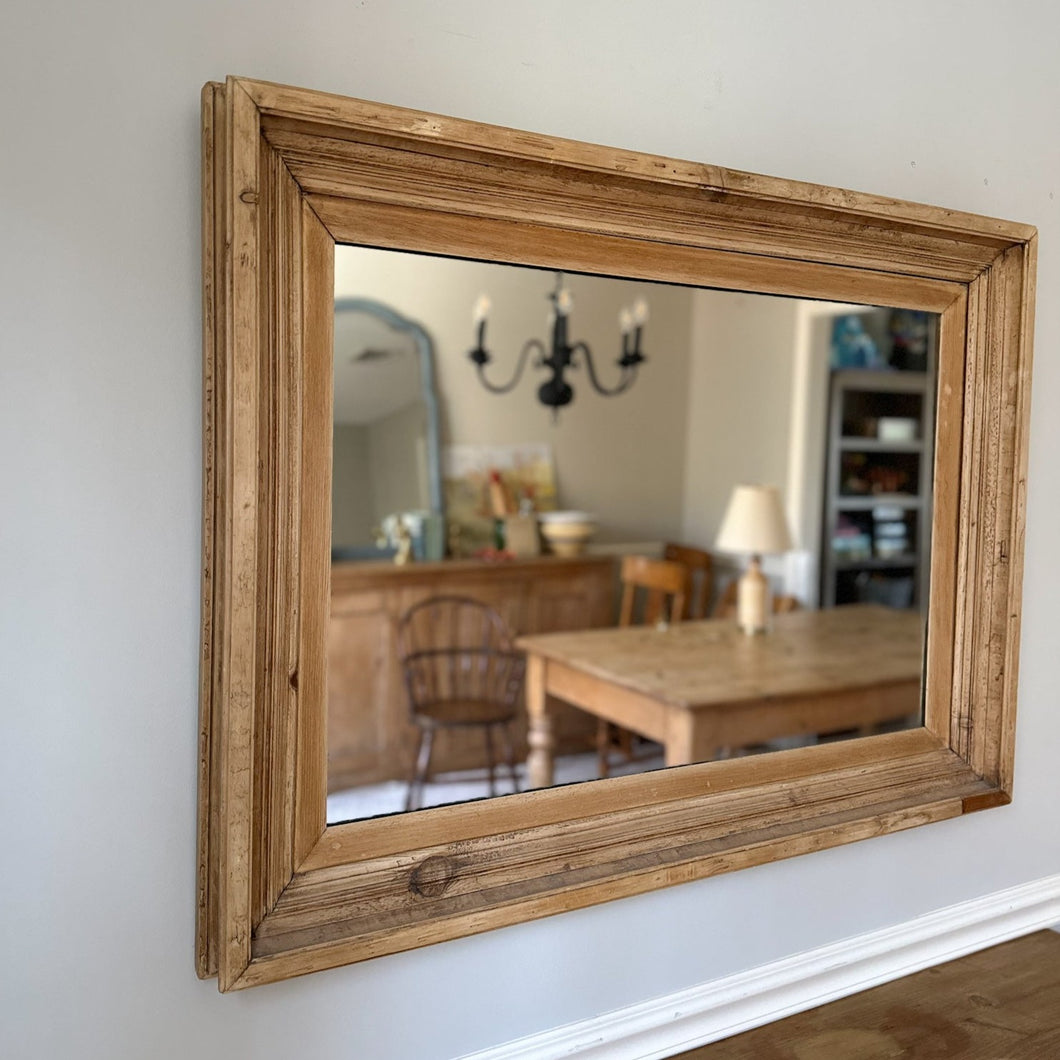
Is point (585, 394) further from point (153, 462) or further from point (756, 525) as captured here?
point (153, 462)

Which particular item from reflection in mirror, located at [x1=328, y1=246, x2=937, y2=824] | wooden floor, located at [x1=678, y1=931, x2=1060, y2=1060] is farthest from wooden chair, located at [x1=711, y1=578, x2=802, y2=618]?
wooden floor, located at [x1=678, y1=931, x2=1060, y2=1060]

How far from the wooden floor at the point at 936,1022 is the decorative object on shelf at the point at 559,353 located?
285 centimetres

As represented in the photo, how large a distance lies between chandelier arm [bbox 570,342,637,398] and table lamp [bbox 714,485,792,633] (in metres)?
1.12

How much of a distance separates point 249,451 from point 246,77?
316 millimetres

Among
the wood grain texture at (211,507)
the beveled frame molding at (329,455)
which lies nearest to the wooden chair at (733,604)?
the beveled frame molding at (329,455)

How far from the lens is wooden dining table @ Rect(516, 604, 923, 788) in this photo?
241 centimetres

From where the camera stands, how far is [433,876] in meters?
0.95

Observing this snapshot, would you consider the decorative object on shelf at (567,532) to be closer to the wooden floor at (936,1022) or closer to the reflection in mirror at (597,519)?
the reflection in mirror at (597,519)

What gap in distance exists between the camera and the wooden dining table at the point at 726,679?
2.41 meters

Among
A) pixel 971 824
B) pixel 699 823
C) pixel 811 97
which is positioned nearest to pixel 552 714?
pixel 971 824

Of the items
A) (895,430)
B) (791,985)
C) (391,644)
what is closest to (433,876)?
(791,985)

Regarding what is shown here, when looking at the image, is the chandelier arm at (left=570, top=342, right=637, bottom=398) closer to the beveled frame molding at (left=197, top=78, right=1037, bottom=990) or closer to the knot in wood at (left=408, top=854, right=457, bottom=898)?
the beveled frame molding at (left=197, top=78, right=1037, bottom=990)

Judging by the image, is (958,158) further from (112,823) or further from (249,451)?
(112,823)

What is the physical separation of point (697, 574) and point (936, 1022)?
3.18 m
